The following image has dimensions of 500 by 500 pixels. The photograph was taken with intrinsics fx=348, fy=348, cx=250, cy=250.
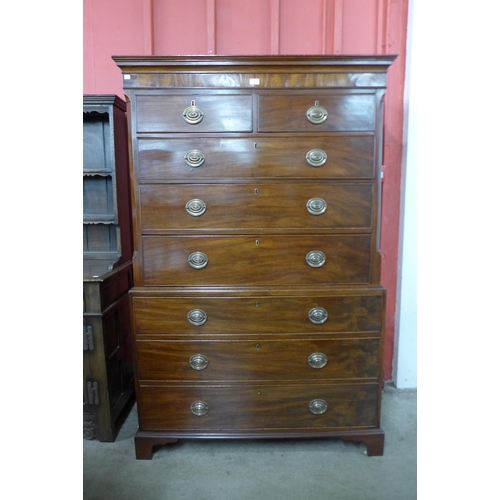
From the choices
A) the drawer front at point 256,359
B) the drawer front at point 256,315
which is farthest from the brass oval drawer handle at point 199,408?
the drawer front at point 256,315

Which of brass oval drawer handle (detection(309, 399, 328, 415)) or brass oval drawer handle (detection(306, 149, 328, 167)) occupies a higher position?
brass oval drawer handle (detection(306, 149, 328, 167))

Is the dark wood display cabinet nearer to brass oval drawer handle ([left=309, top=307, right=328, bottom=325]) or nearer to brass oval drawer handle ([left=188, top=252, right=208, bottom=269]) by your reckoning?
brass oval drawer handle ([left=188, top=252, right=208, bottom=269])

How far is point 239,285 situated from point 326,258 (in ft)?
1.49

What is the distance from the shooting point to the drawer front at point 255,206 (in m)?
1.69

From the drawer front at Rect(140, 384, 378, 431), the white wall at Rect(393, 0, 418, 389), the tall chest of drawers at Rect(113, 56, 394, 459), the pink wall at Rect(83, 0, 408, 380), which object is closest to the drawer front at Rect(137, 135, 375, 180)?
the tall chest of drawers at Rect(113, 56, 394, 459)

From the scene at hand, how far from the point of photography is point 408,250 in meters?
2.33

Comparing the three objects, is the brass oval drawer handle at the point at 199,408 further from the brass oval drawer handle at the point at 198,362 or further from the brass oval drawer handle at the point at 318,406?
the brass oval drawer handle at the point at 318,406

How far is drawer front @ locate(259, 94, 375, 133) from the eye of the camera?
1.64m

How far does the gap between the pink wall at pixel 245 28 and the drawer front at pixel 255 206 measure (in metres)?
1.00

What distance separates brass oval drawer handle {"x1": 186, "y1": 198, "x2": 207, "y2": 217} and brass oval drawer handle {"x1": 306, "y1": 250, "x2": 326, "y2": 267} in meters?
0.57

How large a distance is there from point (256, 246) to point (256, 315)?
1.15ft

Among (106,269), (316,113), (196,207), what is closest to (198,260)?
(196,207)
